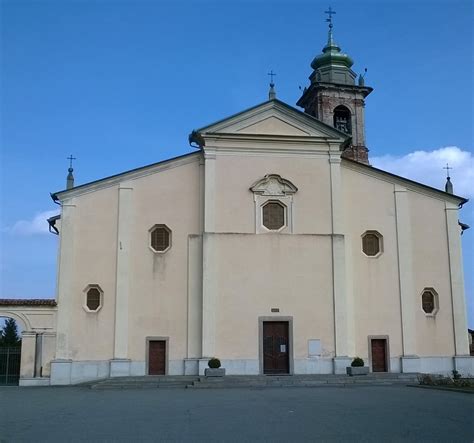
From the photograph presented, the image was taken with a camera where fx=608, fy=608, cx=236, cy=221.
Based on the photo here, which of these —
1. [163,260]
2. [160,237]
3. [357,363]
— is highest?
[160,237]

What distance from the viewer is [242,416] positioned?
43.8ft

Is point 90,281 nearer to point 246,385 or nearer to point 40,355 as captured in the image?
point 40,355

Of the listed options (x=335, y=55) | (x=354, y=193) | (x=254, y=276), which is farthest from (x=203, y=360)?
(x=335, y=55)

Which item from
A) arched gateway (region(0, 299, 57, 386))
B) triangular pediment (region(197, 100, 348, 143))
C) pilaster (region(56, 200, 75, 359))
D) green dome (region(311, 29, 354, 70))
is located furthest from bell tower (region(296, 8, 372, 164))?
arched gateway (region(0, 299, 57, 386))

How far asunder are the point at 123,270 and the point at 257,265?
18.1 ft

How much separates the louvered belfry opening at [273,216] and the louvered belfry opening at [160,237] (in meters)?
4.17

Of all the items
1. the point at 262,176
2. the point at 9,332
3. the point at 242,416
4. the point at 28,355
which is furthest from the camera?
the point at 9,332

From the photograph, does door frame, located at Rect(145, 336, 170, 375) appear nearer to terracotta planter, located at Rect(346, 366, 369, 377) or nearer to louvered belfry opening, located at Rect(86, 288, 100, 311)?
louvered belfry opening, located at Rect(86, 288, 100, 311)

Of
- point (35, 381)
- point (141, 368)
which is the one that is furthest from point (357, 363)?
point (35, 381)

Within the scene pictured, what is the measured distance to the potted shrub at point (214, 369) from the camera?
75.7 ft

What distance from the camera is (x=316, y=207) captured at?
85.7ft

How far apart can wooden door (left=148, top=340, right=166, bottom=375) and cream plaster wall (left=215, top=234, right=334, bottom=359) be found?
2.31 m

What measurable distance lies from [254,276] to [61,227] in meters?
8.26

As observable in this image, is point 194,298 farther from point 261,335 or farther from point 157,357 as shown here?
point 261,335
